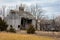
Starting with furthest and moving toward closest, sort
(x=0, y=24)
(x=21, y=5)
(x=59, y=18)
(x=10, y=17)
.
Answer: (x=59, y=18), (x=21, y=5), (x=10, y=17), (x=0, y=24)

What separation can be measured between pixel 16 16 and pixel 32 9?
58.1 ft

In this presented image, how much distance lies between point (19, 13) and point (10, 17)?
403 cm

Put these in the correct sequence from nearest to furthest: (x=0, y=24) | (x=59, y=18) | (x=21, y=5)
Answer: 1. (x=0, y=24)
2. (x=21, y=5)
3. (x=59, y=18)

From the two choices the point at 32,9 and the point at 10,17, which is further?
the point at 32,9

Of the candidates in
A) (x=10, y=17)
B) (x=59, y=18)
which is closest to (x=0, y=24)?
(x=10, y=17)

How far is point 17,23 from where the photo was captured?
7200 cm

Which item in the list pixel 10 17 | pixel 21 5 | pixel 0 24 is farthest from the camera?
pixel 21 5

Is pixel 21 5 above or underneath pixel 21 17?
above

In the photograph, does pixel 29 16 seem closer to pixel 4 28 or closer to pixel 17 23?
pixel 17 23

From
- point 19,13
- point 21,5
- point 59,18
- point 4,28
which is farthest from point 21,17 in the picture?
point 59,18

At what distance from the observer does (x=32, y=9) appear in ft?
290

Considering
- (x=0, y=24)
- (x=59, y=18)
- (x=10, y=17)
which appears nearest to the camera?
(x=0, y=24)

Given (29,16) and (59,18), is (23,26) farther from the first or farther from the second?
(59,18)

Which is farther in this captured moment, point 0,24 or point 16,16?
point 16,16
